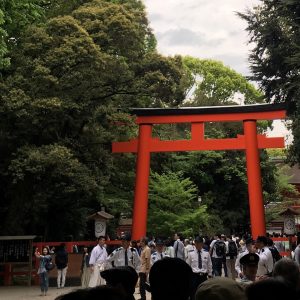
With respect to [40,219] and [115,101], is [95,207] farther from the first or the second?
[115,101]

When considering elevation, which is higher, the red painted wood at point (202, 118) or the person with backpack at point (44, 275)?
the red painted wood at point (202, 118)

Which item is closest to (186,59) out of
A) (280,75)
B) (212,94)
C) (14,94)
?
(212,94)

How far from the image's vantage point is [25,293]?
1481 cm

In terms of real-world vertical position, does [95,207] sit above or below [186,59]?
below

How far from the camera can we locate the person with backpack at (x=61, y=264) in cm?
1552

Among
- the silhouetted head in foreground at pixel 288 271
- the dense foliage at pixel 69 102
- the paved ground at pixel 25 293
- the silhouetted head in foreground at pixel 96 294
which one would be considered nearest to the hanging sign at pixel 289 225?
the dense foliage at pixel 69 102

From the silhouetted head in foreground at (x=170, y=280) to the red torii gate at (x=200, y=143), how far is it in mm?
18433

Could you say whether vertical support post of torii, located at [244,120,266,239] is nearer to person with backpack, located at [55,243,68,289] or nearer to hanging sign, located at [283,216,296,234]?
hanging sign, located at [283,216,296,234]

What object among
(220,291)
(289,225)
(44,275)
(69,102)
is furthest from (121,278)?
(289,225)

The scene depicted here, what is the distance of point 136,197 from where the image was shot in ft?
70.7

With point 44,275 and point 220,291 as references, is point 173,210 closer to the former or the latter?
point 44,275

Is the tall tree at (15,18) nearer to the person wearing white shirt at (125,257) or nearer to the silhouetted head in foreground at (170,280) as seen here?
the person wearing white shirt at (125,257)

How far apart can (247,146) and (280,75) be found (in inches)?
170

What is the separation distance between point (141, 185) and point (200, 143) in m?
3.28
